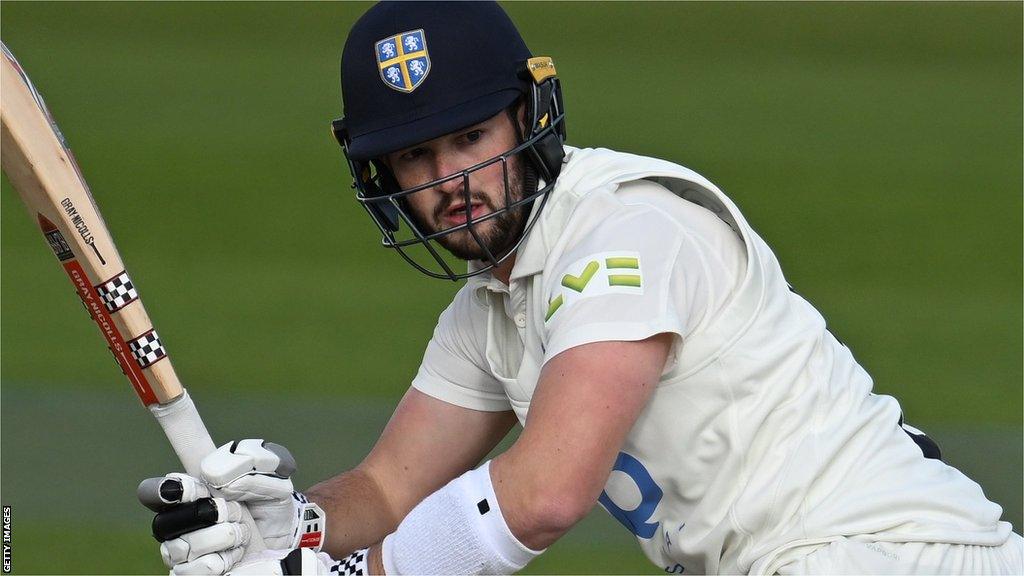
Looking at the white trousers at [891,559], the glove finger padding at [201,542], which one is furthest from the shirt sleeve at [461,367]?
the white trousers at [891,559]

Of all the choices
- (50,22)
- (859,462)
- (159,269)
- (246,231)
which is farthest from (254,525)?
(50,22)

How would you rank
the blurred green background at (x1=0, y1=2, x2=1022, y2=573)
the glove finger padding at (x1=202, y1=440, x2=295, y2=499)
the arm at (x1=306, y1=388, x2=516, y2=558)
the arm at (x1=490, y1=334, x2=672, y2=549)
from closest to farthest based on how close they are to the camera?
the arm at (x1=490, y1=334, x2=672, y2=549), the glove finger padding at (x1=202, y1=440, x2=295, y2=499), the arm at (x1=306, y1=388, x2=516, y2=558), the blurred green background at (x1=0, y1=2, x2=1022, y2=573)

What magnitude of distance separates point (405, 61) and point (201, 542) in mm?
992

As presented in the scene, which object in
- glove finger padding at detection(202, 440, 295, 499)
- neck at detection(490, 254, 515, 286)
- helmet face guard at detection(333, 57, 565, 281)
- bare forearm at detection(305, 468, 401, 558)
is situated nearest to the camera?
glove finger padding at detection(202, 440, 295, 499)

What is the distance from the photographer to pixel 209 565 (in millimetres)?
2275

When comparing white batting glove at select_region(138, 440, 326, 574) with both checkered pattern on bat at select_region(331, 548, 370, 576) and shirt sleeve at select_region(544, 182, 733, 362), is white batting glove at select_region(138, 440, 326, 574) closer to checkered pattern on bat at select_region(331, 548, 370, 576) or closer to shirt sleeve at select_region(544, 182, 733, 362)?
checkered pattern on bat at select_region(331, 548, 370, 576)

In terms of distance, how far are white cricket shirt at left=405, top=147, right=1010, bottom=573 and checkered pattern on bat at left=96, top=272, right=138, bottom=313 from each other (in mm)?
807

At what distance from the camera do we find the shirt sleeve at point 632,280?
221 centimetres

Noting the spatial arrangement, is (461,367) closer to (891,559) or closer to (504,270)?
(504,270)

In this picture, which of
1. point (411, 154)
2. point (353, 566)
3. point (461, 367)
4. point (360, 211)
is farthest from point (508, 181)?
point (360, 211)

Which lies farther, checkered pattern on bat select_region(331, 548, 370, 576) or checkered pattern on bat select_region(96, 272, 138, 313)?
checkered pattern on bat select_region(96, 272, 138, 313)

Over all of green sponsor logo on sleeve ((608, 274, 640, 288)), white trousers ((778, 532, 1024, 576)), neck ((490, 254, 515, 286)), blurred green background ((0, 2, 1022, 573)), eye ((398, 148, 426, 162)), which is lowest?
blurred green background ((0, 2, 1022, 573))

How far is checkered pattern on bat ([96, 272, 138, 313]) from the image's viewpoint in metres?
2.59

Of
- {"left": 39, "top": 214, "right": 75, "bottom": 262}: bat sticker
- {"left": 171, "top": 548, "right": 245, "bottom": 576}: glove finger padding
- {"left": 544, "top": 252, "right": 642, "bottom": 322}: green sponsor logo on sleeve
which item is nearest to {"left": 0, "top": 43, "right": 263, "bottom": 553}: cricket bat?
{"left": 39, "top": 214, "right": 75, "bottom": 262}: bat sticker
